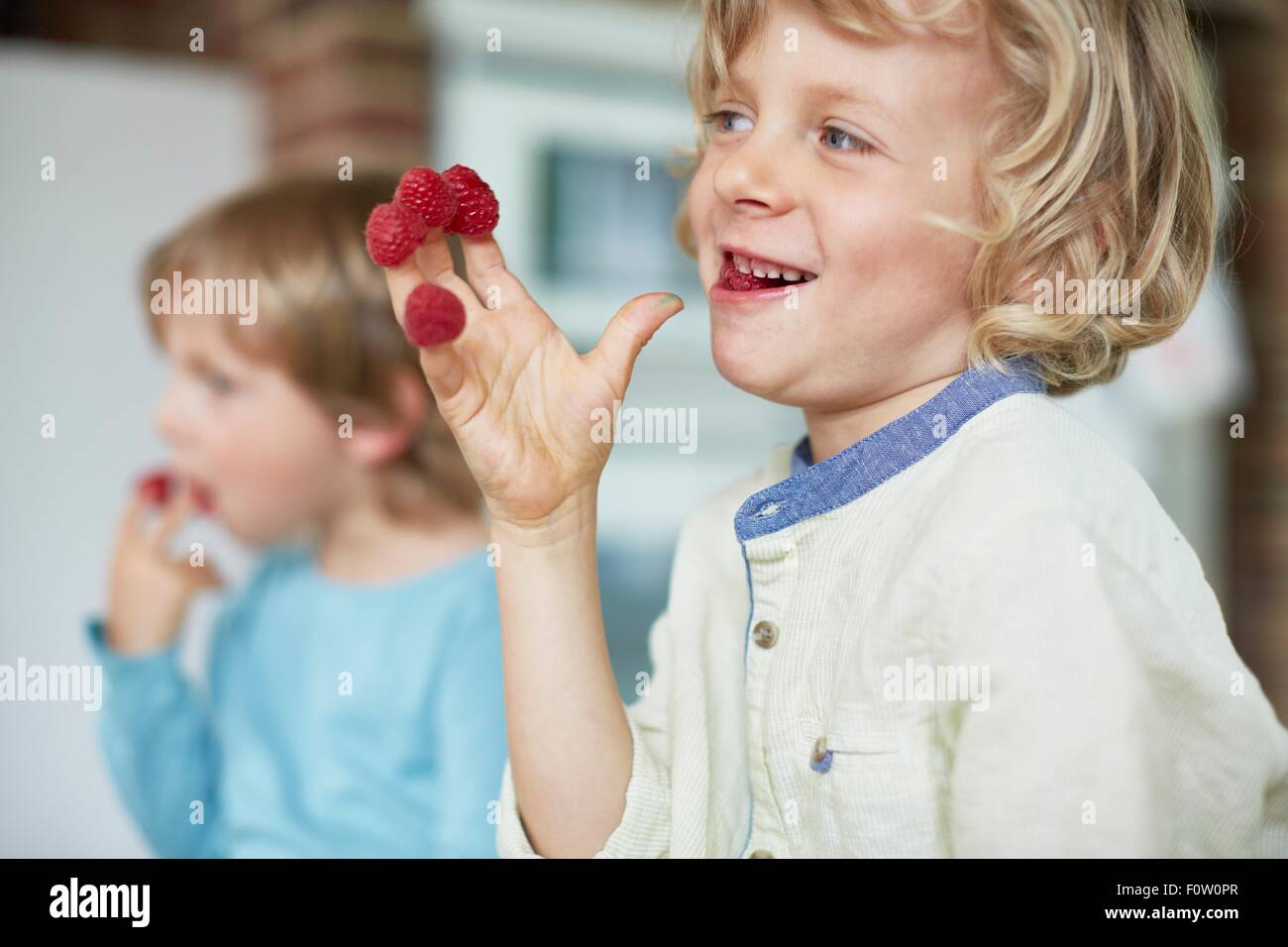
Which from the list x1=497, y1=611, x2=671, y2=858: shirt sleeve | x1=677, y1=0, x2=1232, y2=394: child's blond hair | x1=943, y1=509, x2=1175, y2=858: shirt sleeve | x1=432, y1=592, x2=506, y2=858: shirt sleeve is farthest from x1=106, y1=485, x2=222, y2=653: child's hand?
x1=943, y1=509, x2=1175, y2=858: shirt sleeve

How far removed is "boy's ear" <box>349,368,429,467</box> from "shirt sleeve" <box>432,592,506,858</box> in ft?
0.86

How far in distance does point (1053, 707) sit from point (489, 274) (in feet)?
1.50

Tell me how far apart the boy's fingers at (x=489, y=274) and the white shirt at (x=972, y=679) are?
225 mm

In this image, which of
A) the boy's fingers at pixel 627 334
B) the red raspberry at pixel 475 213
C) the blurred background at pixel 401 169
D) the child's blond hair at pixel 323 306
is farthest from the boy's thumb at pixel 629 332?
the blurred background at pixel 401 169

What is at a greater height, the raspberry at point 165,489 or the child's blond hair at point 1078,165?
the child's blond hair at point 1078,165

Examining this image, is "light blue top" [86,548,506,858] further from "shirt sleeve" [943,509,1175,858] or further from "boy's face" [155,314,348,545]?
"shirt sleeve" [943,509,1175,858]

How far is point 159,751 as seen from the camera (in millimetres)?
1571

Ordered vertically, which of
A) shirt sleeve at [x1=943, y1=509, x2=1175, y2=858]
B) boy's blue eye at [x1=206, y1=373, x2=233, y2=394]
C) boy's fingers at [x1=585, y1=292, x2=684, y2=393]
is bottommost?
shirt sleeve at [x1=943, y1=509, x2=1175, y2=858]

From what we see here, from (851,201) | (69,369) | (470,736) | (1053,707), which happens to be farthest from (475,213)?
(69,369)

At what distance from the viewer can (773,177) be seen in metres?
0.80

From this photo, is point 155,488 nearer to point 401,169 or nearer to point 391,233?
point 401,169

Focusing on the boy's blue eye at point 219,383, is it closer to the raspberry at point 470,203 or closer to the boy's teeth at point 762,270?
the raspberry at point 470,203

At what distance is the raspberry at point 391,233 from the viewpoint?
0.77 meters

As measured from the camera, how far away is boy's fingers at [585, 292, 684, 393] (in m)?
0.82
